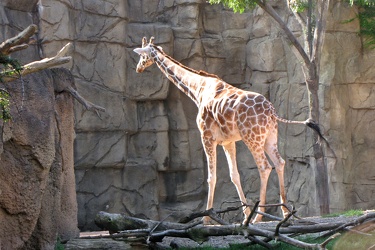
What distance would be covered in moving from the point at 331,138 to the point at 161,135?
363 centimetres

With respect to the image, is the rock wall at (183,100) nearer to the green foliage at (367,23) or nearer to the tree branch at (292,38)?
the green foliage at (367,23)

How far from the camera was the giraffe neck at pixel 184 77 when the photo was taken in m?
11.2

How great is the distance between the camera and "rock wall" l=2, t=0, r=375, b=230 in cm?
1446

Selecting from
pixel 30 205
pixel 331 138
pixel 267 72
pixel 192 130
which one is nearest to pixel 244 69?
pixel 267 72

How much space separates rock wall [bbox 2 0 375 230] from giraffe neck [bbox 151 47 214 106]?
323 centimetres

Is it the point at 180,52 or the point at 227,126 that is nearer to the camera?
the point at 227,126

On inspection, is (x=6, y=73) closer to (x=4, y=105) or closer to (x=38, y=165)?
(x=4, y=105)

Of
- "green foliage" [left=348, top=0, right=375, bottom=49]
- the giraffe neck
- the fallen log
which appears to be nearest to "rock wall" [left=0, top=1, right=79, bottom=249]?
the fallen log

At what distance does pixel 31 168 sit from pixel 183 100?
338 inches

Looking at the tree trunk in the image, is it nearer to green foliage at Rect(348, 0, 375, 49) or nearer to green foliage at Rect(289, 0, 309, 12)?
green foliage at Rect(289, 0, 309, 12)

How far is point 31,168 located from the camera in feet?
24.8

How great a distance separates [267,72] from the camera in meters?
15.6

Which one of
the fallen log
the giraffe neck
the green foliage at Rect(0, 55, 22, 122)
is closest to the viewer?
the green foliage at Rect(0, 55, 22, 122)

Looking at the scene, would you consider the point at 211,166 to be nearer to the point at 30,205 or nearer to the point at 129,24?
the point at 30,205
